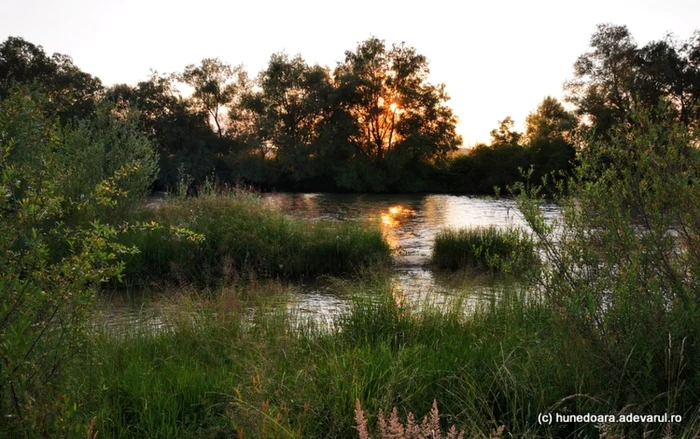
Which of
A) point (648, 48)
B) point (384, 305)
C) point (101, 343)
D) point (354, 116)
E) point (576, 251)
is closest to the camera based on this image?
point (576, 251)

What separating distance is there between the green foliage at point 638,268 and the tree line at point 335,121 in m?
41.0

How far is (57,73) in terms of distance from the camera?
50.6m

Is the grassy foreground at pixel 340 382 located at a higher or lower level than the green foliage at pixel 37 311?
lower

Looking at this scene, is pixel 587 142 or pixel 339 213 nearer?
pixel 587 142

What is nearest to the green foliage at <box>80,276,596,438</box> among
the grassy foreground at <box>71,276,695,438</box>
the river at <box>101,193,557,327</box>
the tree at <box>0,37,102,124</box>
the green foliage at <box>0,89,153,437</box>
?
the grassy foreground at <box>71,276,695,438</box>

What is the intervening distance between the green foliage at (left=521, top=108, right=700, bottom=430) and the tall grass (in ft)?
24.5

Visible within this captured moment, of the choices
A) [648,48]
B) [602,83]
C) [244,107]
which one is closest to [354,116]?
[244,107]

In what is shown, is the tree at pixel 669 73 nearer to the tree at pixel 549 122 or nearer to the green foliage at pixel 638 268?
the tree at pixel 549 122

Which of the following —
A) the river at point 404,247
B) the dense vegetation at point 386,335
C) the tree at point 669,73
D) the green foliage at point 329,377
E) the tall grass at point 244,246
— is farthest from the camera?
the tree at point 669,73

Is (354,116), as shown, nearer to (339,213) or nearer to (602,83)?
(602,83)

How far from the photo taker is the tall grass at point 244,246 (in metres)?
12.6

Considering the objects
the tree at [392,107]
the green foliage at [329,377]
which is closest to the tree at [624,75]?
the tree at [392,107]

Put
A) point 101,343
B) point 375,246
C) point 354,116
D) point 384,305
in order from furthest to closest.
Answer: point 354,116 < point 375,246 < point 384,305 < point 101,343

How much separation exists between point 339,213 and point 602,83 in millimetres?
28304
